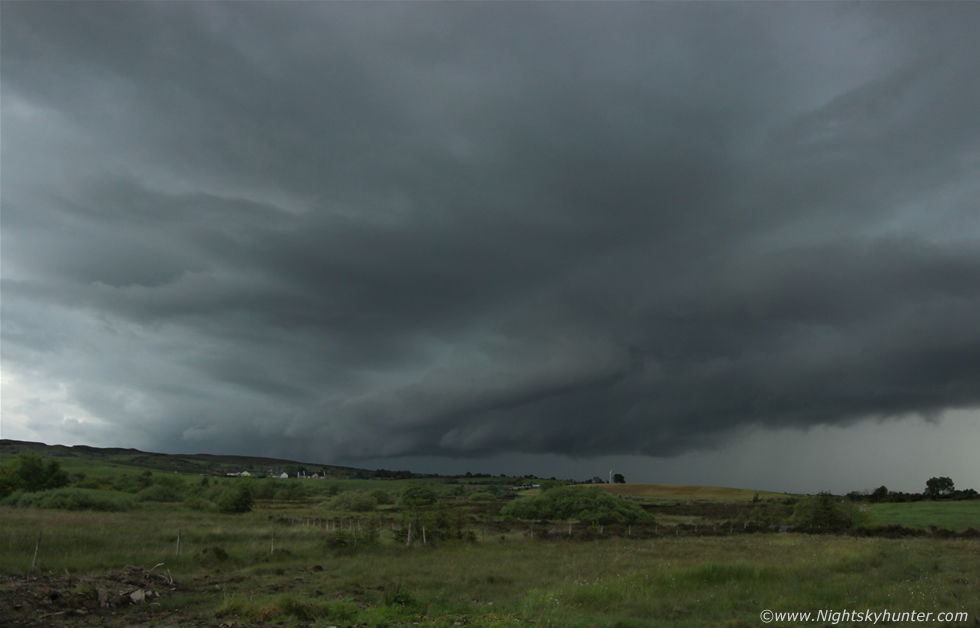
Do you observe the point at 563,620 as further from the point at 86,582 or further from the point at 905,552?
the point at 905,552

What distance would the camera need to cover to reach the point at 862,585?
21031 millimetres

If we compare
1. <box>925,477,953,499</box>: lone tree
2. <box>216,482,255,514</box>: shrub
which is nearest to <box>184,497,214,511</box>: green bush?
<box>216,482,255,514</box>: shrub

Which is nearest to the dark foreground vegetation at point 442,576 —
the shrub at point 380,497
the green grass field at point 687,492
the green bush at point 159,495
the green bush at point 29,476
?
the green bush at point 29,476

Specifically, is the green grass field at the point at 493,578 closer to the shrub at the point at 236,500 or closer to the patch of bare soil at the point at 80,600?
the patch of bare soil at the point at 80,600

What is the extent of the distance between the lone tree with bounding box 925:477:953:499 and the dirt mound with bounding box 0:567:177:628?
12097 centimetres

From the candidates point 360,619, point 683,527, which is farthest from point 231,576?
point 683,527

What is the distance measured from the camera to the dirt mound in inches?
666

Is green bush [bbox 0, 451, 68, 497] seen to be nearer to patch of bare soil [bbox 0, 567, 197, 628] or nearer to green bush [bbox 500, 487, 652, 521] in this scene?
green bush [bbox 500, 487, 652, 521]

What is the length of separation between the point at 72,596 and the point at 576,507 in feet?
207

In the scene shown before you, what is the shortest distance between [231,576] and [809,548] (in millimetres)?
31905

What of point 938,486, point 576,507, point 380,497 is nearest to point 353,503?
point 380,497

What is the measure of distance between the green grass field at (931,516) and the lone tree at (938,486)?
32.2 m

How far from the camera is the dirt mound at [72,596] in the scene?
55.5 feet

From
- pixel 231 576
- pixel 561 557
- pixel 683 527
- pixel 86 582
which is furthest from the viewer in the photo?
pixel 683 527
